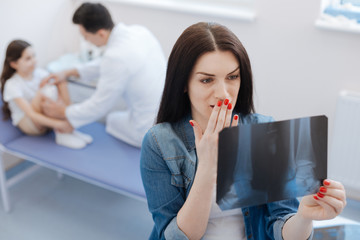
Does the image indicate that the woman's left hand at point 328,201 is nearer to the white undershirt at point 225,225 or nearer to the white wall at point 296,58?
the white undershirt at point 225,225

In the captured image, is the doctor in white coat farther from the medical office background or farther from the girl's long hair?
the medical office background

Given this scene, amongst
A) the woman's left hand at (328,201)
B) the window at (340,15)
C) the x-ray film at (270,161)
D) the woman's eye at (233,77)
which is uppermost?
the window at (340,15)

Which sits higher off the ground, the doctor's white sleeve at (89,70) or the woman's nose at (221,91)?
the woman's nose at (221,91)

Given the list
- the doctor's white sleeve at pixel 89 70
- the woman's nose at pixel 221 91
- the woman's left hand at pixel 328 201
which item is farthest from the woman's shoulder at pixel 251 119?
the doctor's white sleeve at pixel 89 70

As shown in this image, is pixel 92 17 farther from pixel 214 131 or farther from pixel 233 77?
pixel 214 131

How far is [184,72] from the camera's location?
1033 mm

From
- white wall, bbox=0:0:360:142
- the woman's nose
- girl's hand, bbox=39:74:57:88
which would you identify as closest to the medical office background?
white wall, bbox=0:0:360:142

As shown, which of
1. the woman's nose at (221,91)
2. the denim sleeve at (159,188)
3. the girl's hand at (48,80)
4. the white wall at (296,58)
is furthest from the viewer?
the girl's hand at (48,80)

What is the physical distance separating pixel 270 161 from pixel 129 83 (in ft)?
4.61

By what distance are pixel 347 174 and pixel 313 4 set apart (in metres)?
1.06

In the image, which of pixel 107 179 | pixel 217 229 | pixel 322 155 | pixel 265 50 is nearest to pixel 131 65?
pixel 107 179

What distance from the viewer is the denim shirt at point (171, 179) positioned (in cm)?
110

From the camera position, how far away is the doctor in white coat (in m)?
2.12

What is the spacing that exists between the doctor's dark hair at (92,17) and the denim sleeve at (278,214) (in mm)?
1513
